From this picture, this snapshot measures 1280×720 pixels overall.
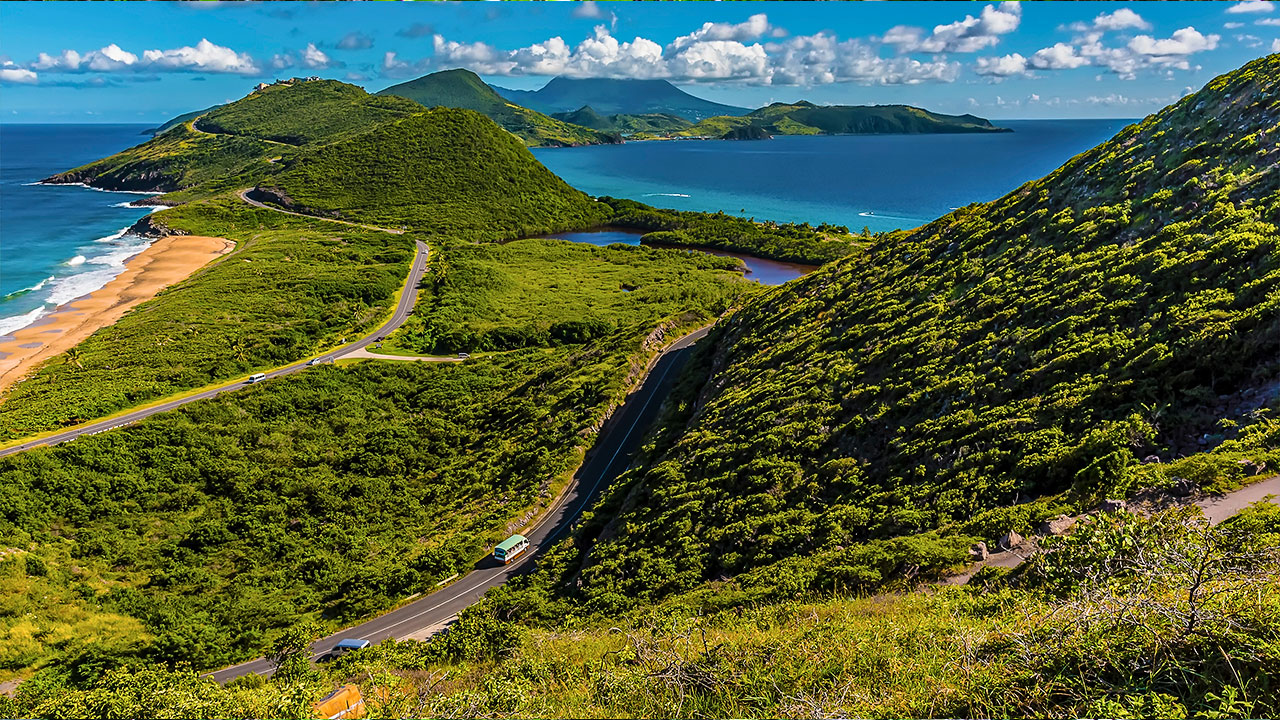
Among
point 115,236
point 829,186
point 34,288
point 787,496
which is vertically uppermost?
point 829,186

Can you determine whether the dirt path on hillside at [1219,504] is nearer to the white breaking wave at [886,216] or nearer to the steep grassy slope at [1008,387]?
the steep grassy slope at [1008,387]

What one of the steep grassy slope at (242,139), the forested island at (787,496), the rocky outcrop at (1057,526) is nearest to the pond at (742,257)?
the forested island at (787,496)

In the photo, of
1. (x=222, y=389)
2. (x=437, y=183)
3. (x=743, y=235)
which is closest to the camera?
(x=222, y=389)

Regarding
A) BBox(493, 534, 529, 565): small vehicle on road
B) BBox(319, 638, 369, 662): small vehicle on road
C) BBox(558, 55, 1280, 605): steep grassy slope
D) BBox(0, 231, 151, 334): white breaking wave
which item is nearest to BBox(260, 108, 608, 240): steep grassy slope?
BBox(0, 231, 151, 334): white breaking wave

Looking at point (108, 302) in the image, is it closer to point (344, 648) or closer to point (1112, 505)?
point (344, 648)

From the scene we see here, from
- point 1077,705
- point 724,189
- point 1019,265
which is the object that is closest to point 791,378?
point 1019,265

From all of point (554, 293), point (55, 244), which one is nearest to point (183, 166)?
point (55, 244)

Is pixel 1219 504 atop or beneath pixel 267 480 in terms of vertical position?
atop
